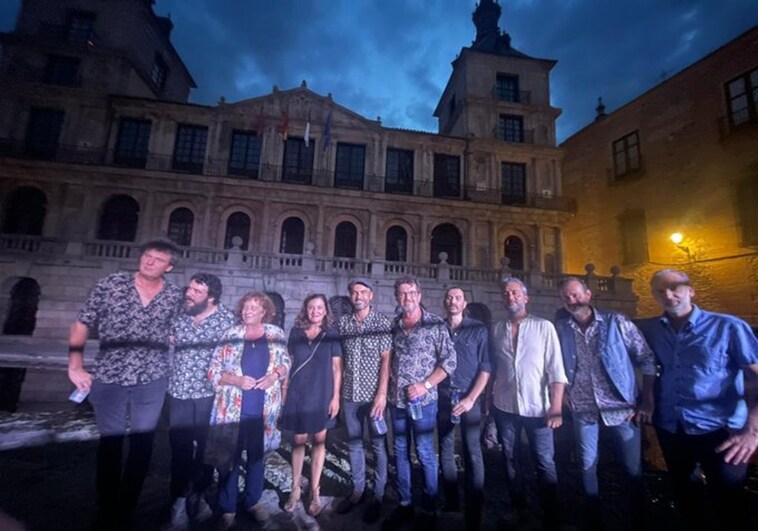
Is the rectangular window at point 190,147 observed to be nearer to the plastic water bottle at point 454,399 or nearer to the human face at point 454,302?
the human face at point 454,302

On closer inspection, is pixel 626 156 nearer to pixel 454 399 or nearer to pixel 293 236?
pixel 293 236

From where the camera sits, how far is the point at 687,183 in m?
15.8

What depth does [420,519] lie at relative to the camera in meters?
3.06

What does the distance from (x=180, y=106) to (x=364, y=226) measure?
12.0 m

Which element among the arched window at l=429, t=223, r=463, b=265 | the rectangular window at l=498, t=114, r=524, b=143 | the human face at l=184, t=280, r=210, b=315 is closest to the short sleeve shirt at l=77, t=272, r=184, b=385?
the human face at l=184, t=280, r=210, b=315

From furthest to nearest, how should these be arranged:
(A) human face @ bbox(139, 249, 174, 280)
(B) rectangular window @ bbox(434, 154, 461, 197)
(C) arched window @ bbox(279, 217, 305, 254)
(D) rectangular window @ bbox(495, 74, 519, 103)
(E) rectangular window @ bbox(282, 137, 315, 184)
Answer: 1. (D) rectangular window @ bbox(495, 74, 519, 103)
2. (B) rectangular window @ bbox(434, 154, 461, 197)
3. (E) rectangular window @ bbox(282, 137, 315, 184)
4. (C) arched window @ bbox(279, 217, 305, 254)
5. (A) human face @ bbox(139, 249, 174, 280)

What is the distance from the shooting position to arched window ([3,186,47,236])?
659 inches

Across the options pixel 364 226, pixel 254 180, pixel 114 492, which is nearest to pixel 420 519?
pixel 114 492

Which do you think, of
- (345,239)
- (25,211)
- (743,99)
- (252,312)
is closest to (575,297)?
(252,312)

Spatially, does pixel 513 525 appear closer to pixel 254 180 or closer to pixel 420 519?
pixel 420 519

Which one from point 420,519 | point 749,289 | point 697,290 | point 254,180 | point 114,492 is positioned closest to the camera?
point 114,492

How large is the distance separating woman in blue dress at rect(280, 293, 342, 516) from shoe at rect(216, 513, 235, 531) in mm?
501

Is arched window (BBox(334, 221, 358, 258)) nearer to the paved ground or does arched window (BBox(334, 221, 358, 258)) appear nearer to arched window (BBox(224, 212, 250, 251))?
arched window (BBox(224, 212, 250, 251))

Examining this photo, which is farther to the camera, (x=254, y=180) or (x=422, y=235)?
(x=422, y=235)
